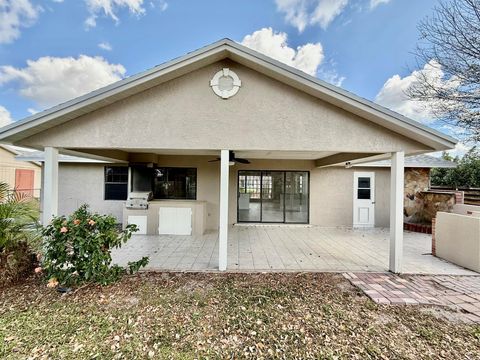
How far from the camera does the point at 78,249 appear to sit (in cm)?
407

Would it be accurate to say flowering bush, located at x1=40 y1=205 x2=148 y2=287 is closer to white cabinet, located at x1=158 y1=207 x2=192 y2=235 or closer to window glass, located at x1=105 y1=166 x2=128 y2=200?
white cabinet, located at x1=158 y1=207 x2=192 y2=235

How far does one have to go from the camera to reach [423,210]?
1030 cm

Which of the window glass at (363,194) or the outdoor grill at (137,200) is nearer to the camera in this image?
the outdoor grill at (137,200)

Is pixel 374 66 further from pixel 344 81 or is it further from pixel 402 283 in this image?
pixel 402 283

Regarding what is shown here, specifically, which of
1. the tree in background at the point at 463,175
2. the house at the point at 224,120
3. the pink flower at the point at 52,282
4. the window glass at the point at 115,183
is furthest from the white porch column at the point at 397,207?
the tree in background at the point at 463,175

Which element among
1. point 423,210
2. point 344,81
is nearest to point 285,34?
point 344,81

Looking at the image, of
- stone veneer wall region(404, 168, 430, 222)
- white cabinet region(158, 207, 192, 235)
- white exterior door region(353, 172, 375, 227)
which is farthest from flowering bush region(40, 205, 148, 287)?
→ stone veneer wall region(404, 168, 430, 222)

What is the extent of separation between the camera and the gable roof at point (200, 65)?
4.64 m

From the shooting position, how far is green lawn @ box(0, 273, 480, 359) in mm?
2869

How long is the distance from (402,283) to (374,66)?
13.6 metres

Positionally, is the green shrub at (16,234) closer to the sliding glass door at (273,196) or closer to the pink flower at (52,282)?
the pink flower at (52,282)

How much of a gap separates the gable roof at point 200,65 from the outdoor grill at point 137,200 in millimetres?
A: 4050

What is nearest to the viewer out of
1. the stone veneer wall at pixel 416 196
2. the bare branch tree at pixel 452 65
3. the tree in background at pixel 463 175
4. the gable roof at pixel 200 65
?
the gable roof at pixel 200 65

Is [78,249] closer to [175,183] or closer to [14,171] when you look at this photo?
[175,183]
